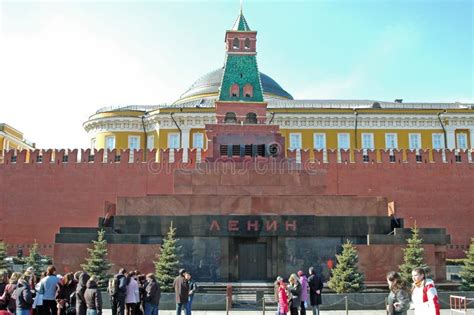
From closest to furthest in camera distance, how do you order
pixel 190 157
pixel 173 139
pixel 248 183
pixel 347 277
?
pixel 347 277
pixel 248 183
pixel 190 157
pixel 173 139

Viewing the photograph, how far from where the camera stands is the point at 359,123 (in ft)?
115

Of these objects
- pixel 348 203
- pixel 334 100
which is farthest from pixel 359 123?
pixel 348 203

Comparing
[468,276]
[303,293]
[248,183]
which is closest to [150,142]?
[248,183]

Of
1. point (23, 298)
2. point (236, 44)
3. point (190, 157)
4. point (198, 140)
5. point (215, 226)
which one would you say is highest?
point (236, 44)

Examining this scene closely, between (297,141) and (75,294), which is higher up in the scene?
(297,141)

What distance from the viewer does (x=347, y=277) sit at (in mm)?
14547

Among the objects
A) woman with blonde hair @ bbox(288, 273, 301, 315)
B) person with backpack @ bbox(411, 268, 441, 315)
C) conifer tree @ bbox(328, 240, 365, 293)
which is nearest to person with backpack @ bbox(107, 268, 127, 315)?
woman with blonde hair @ bbox(288, 273, 301, 315)

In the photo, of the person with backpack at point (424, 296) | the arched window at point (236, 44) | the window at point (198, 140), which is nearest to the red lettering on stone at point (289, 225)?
the arched window at point (236, 44)

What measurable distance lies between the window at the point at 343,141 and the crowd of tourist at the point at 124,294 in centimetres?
2401

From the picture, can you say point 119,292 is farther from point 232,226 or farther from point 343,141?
point 343,141

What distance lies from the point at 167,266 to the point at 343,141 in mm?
22118

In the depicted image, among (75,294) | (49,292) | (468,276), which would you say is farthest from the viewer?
(468,276)

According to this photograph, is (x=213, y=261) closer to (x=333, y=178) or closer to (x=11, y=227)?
(x=333, y=178)

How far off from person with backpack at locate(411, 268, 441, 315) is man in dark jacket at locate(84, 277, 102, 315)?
16.0 feet
